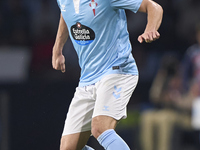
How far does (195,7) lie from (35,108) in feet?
12.3

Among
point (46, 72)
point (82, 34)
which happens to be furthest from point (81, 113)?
point (46, 72)

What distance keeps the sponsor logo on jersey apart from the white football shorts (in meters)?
0.33

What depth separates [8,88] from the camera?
6.71 m

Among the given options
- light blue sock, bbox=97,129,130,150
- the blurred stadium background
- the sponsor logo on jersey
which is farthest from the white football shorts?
the blurred stadium background

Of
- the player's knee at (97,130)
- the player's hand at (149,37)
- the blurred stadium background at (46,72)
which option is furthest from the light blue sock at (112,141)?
the blurred stadium background at (46,72)

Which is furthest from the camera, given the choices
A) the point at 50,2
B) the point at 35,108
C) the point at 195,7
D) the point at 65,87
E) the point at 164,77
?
the point at 195,7

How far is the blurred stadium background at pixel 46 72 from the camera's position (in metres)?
6.50

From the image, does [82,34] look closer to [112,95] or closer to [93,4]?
[93,4]

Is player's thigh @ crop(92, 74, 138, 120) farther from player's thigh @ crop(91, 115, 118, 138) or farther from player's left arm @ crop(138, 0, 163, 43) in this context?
player's left arm @ crop(138, 0, 163, 43)

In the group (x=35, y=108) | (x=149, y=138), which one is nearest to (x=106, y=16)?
(x=35, y=108)

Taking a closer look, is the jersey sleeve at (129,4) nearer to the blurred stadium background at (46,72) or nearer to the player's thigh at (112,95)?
the player's thigh at (112,95)

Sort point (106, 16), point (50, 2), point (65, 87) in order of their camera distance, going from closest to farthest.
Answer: point (106, 16)
point (65, 87)
point (50, 2)

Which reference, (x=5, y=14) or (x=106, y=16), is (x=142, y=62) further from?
(x=106, y=16)

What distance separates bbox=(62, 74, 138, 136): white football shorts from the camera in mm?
3707
